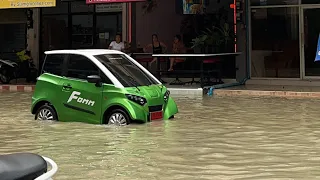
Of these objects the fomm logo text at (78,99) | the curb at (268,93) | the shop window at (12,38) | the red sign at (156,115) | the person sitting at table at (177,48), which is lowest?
the red sign at (156,115)

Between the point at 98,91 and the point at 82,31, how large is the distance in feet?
41.5

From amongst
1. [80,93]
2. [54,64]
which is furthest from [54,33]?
[80,93]

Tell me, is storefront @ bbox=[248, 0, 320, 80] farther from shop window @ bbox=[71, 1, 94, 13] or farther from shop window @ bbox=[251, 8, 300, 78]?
shop window @ bbox=[71, 1, 94, 13]

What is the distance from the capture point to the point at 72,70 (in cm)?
1052

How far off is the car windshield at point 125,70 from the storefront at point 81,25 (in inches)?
405

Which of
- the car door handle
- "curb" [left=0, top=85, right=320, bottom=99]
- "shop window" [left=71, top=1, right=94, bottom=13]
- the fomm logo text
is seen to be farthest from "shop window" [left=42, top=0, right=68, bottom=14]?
the fomm logo text

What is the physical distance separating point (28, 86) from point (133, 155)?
12683 millimetres

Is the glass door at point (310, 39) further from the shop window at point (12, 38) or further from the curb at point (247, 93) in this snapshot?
the shop window at point (12, 38)

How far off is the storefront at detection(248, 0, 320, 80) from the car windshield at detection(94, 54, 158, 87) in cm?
929

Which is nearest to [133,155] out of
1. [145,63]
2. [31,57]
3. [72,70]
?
[72,70]

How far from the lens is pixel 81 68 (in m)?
10.5

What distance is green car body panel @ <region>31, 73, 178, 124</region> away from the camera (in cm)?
982

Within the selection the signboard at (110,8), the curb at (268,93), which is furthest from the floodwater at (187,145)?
the signboard at (110,8)

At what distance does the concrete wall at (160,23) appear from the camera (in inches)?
798
